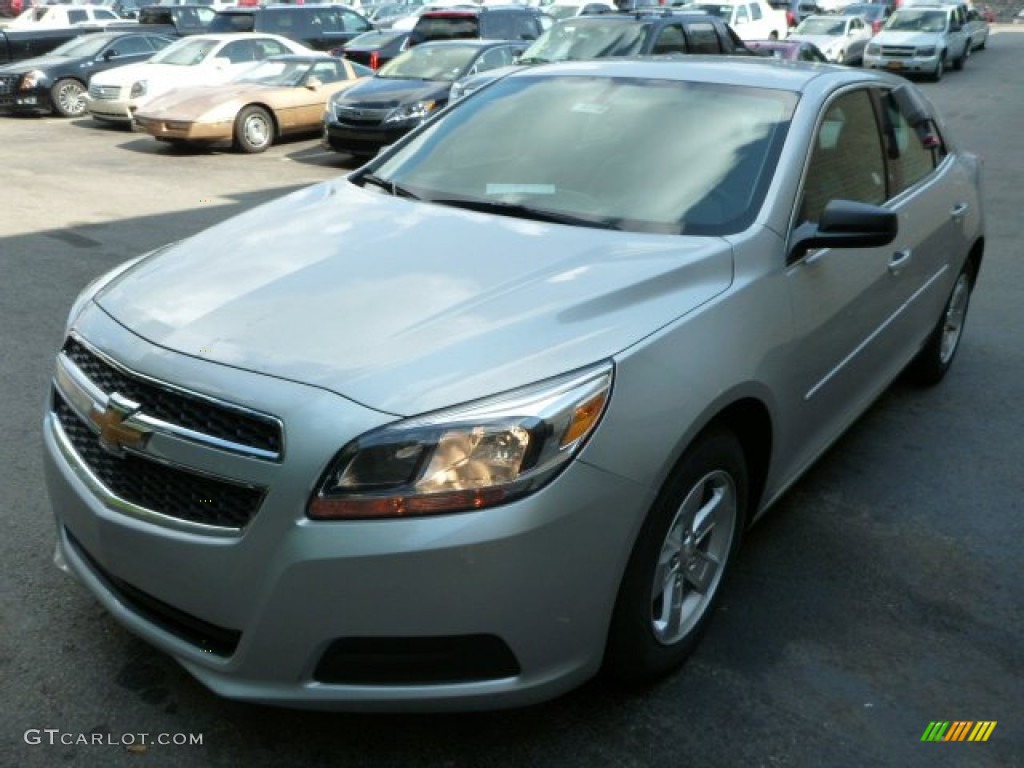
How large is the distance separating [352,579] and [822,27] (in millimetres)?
29012

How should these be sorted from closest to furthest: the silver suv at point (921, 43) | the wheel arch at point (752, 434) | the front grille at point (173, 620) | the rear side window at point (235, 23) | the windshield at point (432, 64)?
the front grille at point (173, 620) → the wheel arch at point (752, 434) → the windshield at point (432, 64) → the rear side window at point (235, 23) → the silver suv at point (921, 43)

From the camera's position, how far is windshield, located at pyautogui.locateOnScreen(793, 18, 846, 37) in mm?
27734

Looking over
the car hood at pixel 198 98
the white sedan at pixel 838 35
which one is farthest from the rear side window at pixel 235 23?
the white sedan at pixel 838 35

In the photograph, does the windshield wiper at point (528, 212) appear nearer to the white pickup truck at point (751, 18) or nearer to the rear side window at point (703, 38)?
the rear side window at point (703, 38)

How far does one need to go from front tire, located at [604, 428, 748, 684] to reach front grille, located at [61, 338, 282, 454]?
954mm

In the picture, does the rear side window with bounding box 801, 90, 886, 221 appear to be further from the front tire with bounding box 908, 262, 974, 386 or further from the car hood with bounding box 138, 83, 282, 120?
the car hood with bounding box 138, 83, 282, 120

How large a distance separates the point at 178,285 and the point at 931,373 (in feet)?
13.1

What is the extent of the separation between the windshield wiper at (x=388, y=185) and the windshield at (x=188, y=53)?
42.9 feet

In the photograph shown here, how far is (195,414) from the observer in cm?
245

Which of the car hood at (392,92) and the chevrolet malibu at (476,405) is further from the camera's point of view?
the car hood at (392,92)

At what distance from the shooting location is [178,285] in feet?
9.90

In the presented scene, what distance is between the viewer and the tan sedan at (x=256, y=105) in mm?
13242

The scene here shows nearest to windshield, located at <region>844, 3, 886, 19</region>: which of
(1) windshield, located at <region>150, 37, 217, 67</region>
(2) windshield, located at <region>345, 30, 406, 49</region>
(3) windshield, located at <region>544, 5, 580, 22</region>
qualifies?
A: (3) windshield, located at <region>544, 5, 580, 22</region>

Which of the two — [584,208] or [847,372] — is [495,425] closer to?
[584,208]
